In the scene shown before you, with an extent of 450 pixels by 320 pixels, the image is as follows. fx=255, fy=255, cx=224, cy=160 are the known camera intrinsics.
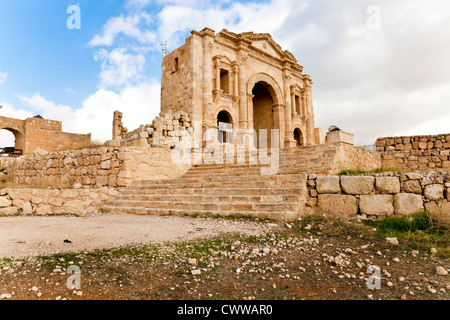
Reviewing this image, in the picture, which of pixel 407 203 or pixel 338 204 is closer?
pixel 407 203

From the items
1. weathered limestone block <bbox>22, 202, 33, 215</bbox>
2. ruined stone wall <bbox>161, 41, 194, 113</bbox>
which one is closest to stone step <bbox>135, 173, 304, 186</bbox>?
weathered limestone block <bbox>22, 202, 33, 215</bbox>

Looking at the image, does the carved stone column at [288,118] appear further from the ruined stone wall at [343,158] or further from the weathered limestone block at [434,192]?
the weathered limestone block at [434,192]

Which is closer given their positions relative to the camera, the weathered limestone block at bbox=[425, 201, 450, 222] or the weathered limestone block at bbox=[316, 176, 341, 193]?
the weathered limestone block at bbox=[425, 201, 450, 222]

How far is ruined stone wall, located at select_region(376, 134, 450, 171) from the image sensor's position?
11.2 meters

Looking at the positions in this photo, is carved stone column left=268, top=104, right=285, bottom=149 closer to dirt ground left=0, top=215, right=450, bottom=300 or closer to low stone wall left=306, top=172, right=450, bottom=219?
low stone wall left=306, top=172, right=450, bottom=219

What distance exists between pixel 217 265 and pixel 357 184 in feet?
10.7

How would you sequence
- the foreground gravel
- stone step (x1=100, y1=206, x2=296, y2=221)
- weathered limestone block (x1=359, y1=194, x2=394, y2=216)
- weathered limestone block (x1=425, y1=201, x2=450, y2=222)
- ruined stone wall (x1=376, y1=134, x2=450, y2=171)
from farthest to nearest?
ruined stone wall (x1=376, y1=134, x2=450, y2=171)
stone step (x1=100, y1=206, x2=296, y2=221)
weathered limestone block (x1=359, y1=194, x2=394, y2=216)
weathered limestone block (x1=425, y1=201, x2=450, y2=222)
the foreground gravel

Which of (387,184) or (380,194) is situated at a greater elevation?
(387,184)

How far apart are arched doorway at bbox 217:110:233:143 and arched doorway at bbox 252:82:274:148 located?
3465mm

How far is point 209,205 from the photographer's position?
18.2ft

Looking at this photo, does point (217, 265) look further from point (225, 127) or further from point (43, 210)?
point (225, 127)

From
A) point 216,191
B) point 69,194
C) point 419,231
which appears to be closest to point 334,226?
point 419,231

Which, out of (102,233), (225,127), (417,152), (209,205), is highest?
(225,127)

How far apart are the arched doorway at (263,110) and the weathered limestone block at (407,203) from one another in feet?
49.5
